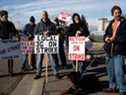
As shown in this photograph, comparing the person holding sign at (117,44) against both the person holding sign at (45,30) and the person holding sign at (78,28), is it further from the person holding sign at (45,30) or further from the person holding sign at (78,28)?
the person holding sign at (45,30)

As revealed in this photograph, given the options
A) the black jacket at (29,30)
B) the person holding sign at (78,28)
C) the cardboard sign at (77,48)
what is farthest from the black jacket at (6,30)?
the cardboard sign at (77,48)

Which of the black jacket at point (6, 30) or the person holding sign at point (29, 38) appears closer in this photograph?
the black jacket at point (6, 30)

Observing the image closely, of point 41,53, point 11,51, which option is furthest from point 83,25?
point 11,51

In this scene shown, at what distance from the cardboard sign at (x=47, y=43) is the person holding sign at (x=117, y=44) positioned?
2415mm

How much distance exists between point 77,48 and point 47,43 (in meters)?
0.98

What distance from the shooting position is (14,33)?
15.4 metres

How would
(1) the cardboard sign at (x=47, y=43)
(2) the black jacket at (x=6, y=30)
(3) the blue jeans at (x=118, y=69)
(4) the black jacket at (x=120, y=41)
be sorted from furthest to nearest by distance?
(2) the black jacket at (x=6, y=30) < (1) the cardboard sign at (x=47, y=43) < (3) the blue jeans at (x=118, y=69) < (4) the black jacket at (x=120, y=41)

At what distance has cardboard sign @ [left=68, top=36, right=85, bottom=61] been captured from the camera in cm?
1390

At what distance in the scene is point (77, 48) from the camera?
45.9ft

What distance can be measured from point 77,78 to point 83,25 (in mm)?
2870

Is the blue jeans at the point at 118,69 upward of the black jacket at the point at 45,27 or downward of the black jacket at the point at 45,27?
downward

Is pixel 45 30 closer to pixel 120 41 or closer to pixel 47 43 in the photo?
pixel 47 43

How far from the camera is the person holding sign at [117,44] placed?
10953 mm

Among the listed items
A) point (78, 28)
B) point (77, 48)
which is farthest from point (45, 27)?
point (77, 48)
